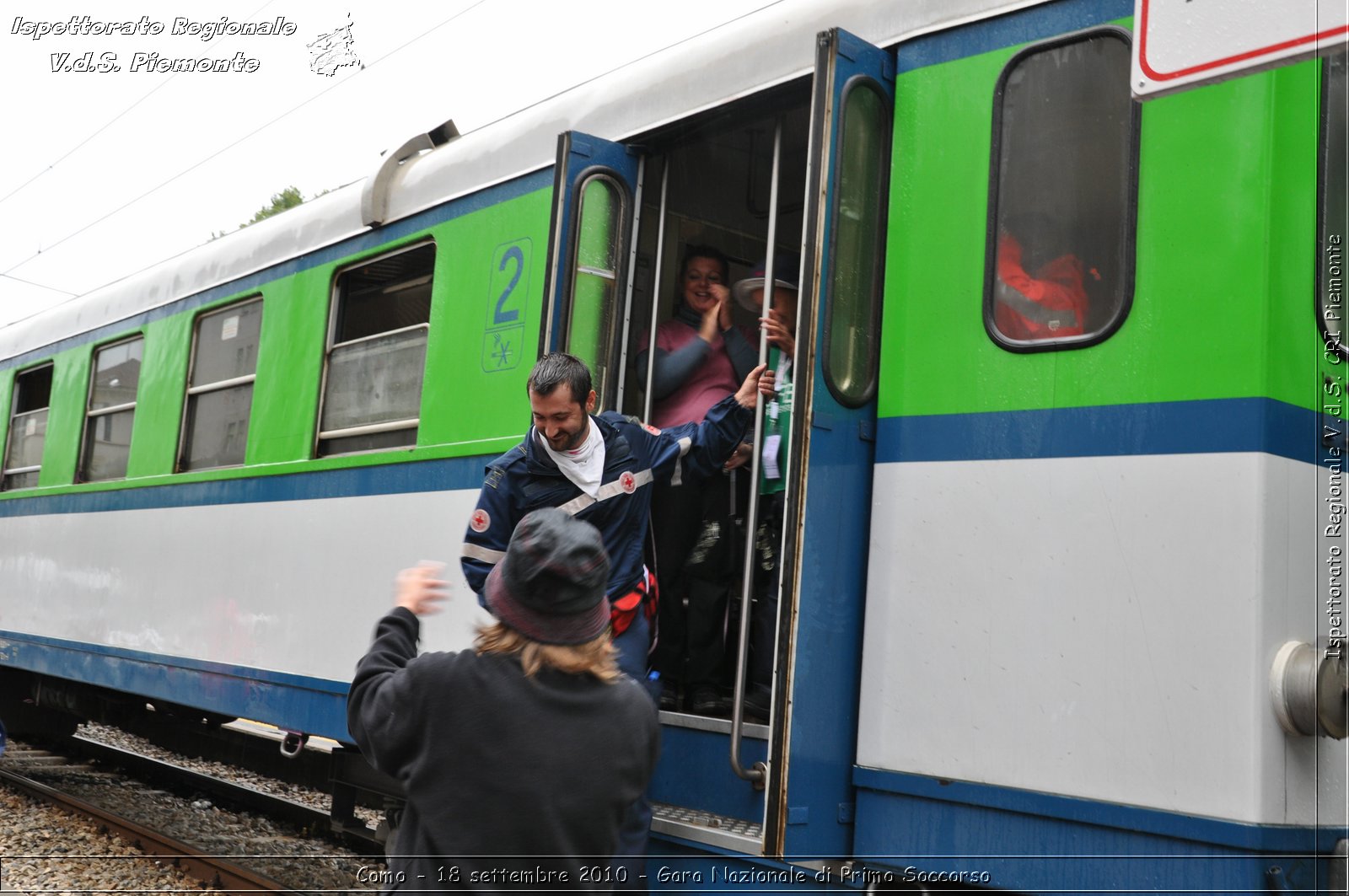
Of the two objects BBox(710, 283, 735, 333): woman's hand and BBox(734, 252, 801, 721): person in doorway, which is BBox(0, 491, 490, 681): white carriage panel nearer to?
BBox(734, 252, 801, 721): person in doorway

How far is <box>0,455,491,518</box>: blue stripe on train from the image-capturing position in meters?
5.48

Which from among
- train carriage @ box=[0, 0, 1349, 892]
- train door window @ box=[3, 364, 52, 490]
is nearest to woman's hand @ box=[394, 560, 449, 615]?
train carriage @ box=[0, 0, 1349, 892]

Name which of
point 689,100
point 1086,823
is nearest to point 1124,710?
point 1086,823

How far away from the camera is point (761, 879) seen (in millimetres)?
3578

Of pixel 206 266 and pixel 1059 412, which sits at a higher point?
pixel 206 266

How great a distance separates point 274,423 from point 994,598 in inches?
183

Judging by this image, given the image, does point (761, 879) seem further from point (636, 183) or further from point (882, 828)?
point (636, 183)

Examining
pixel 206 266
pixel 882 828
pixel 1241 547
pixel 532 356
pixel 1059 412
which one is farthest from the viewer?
pixel 206 266

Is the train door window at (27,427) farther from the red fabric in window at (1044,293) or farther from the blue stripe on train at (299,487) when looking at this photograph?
the red fabric in window at (1044,293)

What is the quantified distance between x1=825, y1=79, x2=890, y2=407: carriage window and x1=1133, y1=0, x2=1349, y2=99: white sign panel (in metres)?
1.20

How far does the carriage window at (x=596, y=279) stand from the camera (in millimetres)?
4547

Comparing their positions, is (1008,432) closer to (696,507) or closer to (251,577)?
(696,507)

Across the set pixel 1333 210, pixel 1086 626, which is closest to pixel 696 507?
pixel 1086 626

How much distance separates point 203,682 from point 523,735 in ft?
18.2
